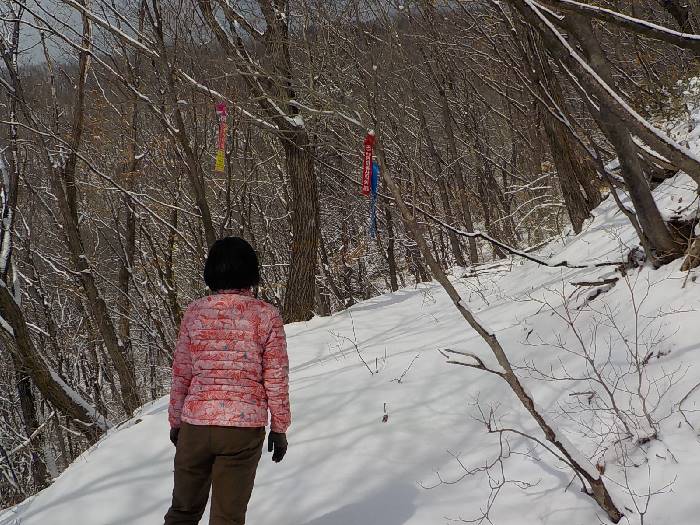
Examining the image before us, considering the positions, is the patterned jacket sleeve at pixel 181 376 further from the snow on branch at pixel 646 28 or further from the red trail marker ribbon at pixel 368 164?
the snow on branch at pixel 646 28

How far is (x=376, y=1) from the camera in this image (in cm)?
827

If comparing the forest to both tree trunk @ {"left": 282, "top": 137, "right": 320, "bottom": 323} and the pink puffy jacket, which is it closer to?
tree trunk @ {"left": 282, "top": 137, "right": 320, "bottom": 323}

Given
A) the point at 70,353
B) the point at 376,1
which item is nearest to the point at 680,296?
the point at 376,1

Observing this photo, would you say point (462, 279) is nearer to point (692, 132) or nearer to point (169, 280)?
point (692, 132)

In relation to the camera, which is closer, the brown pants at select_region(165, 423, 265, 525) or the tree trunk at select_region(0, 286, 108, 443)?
the brown pants at select_region(165, 423, 265, 525)

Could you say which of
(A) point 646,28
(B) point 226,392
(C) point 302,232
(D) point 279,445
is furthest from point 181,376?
(C) point 302,232

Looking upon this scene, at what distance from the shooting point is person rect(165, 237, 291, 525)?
2369mm

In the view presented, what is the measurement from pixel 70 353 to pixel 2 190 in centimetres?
1051

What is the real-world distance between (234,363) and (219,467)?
45cm

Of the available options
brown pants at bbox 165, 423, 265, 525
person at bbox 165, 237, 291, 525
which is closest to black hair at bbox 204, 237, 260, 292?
person at bbox 165, 237, 291, 525

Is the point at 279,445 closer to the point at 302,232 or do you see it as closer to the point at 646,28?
the point at 646,28

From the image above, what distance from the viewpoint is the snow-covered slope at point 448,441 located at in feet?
7.79

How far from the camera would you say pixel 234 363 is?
240 centimetres

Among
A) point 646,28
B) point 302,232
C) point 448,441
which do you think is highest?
point 646,28
